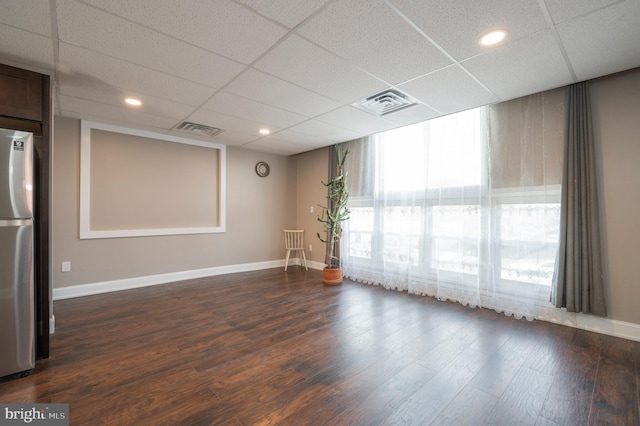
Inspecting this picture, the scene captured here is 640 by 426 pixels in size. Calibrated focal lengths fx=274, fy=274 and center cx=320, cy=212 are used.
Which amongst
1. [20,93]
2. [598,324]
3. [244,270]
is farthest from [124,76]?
[598,324]

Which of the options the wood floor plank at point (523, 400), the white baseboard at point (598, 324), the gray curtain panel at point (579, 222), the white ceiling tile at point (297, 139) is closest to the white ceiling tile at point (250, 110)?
the white ceiling tile at point (297, 139)

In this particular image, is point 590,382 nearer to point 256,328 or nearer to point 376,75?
point 256,328

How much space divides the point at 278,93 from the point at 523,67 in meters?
2.28

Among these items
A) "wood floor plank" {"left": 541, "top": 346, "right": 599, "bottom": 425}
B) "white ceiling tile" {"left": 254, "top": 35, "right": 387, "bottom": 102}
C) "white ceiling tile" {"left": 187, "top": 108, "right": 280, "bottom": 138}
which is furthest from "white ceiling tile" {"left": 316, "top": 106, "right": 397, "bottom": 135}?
"wood floor plank" {"left": 541, "top": 346, "right": 599, "bottom": 425}

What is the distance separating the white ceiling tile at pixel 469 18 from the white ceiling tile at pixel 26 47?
2.56 meters

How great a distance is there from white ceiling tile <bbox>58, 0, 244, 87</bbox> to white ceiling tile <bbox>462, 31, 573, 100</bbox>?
6.94ft

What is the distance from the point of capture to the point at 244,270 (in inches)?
214

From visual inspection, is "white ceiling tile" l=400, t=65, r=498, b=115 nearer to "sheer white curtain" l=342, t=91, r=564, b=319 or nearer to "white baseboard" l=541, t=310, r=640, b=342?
"sheer white curtain" l=342, t=91, r=564, b=319

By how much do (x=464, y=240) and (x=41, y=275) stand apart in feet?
14.0

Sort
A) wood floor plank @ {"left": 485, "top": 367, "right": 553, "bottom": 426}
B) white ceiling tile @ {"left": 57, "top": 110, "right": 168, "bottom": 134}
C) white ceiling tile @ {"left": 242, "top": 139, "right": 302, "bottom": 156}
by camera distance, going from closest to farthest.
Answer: wood floor plank @ {"left": 485, "top": 367, "right": 553, "bottom": 426}
white ceiling tile @ {"left": 57, "top": 110, "right": 168, "bottom": 134}
white ceiling tile @ {"left": 242, "top": 139, "right": 302, "bottom": 156}

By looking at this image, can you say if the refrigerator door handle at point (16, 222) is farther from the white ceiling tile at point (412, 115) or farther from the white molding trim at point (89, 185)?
the white ceiling tile at point (412, 115)

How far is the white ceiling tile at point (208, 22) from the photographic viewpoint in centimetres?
168

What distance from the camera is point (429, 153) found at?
150 inches

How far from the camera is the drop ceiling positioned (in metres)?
1.72
